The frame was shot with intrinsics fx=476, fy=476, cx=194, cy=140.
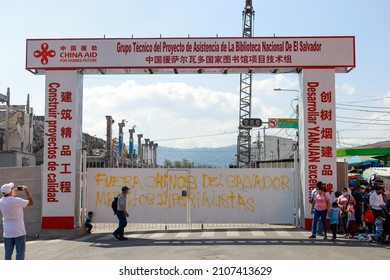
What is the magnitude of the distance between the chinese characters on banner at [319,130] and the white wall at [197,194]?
4.27 ft

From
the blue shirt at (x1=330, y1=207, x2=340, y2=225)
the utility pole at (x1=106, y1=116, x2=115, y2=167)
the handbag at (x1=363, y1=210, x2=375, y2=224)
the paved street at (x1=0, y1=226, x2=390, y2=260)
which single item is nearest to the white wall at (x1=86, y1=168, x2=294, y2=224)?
the paved street at (x1=0, y1=226, x2=390, y2=260)

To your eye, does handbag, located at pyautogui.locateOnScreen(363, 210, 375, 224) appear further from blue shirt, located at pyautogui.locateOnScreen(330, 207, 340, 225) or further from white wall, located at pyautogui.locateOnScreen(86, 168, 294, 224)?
white wall, located at pyautogui.locateOnScreen(86, 168, 294, 224)

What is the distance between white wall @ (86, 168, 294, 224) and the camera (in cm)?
1650

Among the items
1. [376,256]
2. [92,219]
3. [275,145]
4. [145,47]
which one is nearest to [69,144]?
[92,219]

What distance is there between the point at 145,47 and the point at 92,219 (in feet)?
20.5

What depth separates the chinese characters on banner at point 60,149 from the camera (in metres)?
15.3

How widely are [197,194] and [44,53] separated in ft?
23.0

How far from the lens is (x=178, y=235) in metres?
14.7

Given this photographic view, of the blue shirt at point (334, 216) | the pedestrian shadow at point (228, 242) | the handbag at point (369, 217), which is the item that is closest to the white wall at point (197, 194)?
the blue shirt at point (334, 216)

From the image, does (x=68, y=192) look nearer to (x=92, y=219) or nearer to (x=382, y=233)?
(x=92, y=219)

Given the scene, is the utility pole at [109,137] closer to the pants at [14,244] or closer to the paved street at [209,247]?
the paved street at [209,247]

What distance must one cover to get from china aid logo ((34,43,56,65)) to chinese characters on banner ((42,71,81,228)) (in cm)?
47

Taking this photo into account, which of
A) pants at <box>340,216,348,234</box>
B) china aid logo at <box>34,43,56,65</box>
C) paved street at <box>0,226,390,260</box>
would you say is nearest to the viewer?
paved street at <box>0,226,390,260</box>

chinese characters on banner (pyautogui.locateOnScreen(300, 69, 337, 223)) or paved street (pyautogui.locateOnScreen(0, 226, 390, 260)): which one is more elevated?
chinese characters on banner (pyautogui.locateOnScreen(300, 69, 337, 223))
